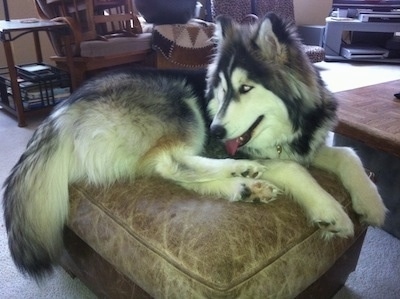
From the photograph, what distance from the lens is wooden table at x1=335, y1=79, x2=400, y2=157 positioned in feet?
4.66

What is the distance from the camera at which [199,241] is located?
34.0 inches

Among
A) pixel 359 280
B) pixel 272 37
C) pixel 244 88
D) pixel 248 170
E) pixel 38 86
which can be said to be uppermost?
pixel 272 37

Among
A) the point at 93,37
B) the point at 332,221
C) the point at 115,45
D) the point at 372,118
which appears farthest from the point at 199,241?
the point at 93,37

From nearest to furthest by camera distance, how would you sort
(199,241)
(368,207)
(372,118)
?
(199,241), (368,207), (372,118)

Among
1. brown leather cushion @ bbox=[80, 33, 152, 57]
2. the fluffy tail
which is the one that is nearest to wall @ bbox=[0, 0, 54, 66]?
brown leather cushion @ bbox=[80, 33, 152, 57]

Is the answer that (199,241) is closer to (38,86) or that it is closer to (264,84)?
(264,84)

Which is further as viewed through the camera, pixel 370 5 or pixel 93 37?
pixel 370 5

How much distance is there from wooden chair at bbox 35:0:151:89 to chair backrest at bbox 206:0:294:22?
1.16 metres

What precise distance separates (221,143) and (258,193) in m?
0.37

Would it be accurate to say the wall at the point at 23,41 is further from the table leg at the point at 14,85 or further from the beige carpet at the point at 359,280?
the beige carpet at the point at 359,280

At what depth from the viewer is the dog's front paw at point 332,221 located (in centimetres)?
99

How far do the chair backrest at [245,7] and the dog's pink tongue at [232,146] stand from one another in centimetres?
292

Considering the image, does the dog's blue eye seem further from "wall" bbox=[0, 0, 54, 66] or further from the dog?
"wall" bbox=[0, 0, 54, 66]

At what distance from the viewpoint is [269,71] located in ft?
3.85
